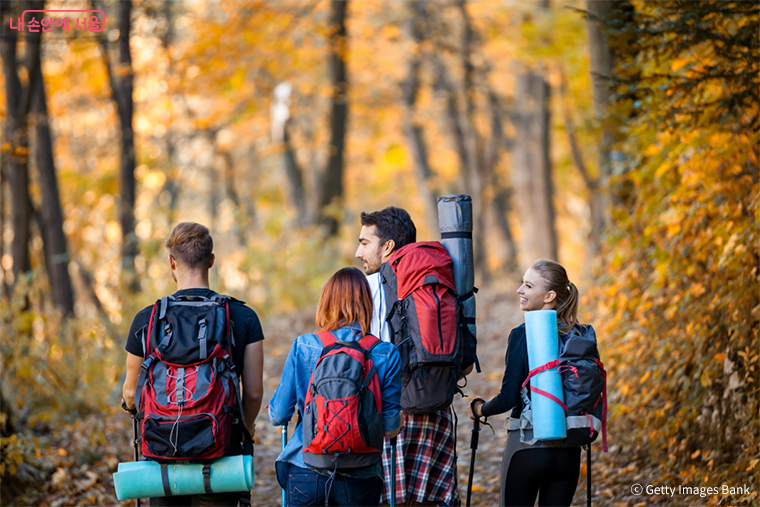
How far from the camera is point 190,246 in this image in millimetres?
3537

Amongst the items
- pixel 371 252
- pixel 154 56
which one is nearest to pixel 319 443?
pixel 371 252

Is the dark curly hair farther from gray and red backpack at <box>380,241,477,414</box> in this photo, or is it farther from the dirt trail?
the dirt trail

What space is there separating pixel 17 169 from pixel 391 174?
2216 cm

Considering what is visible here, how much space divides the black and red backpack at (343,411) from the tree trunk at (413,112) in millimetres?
16983

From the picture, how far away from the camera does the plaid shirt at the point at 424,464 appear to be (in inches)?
150

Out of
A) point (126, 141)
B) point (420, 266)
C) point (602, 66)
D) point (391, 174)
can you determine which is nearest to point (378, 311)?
point (420, 266)

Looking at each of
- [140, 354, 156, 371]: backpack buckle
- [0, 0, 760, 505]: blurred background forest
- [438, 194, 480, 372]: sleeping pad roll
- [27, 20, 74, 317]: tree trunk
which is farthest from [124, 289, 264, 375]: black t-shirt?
[27, 20, 74, 317]: tree trunk

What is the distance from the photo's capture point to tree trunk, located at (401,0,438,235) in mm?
20031

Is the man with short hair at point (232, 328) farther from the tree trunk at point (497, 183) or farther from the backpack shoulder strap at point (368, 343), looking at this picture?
the tree trunk at point (497, 183)

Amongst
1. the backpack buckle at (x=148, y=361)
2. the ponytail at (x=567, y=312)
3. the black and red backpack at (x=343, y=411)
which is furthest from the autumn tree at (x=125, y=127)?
the ponytail at (x=567, y=312)

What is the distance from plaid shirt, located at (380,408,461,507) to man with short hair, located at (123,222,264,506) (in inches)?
33.0

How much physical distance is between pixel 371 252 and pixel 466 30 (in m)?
16.6

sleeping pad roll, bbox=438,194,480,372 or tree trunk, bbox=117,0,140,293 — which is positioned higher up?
tree trunk, bbox=117,0,140,293

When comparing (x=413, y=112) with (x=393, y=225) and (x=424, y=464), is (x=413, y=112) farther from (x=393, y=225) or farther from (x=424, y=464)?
(x=424, y=464)
